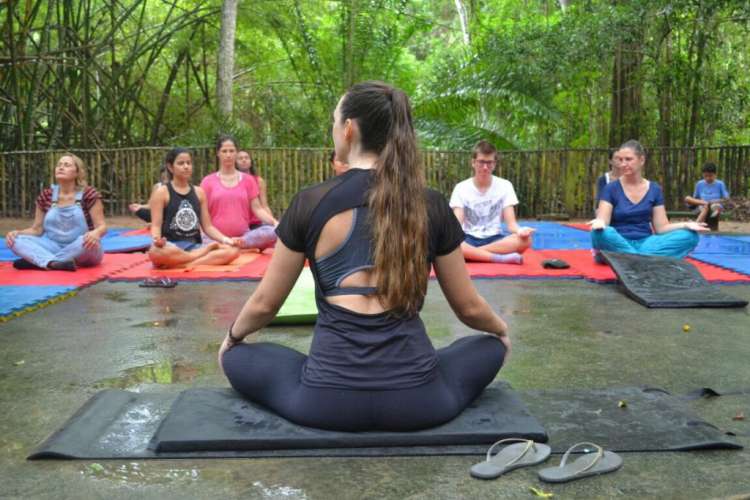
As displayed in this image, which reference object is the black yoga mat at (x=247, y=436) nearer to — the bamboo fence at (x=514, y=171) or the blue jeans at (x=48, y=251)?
the blue jeans at (x=48, y=251)

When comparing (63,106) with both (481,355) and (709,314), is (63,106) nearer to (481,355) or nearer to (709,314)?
(709,314)

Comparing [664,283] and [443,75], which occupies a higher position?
[443,75]

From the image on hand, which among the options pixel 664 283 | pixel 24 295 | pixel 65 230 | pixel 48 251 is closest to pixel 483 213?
pixel 664 283

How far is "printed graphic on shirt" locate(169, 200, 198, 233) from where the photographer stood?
7.43m

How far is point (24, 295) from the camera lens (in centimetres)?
568

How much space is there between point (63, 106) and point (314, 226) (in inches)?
492

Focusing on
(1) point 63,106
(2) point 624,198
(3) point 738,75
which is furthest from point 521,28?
(1) point 63,106

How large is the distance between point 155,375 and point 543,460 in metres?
1.84

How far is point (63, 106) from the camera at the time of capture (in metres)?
13.9

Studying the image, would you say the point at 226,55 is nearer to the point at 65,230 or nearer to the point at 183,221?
the point at 183,221

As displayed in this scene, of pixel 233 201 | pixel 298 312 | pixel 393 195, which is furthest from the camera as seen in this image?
pixel 233 201

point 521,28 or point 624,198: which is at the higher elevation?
point 521,28

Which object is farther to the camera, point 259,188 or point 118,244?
point 118,244

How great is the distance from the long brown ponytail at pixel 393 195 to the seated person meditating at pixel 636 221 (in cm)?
439
